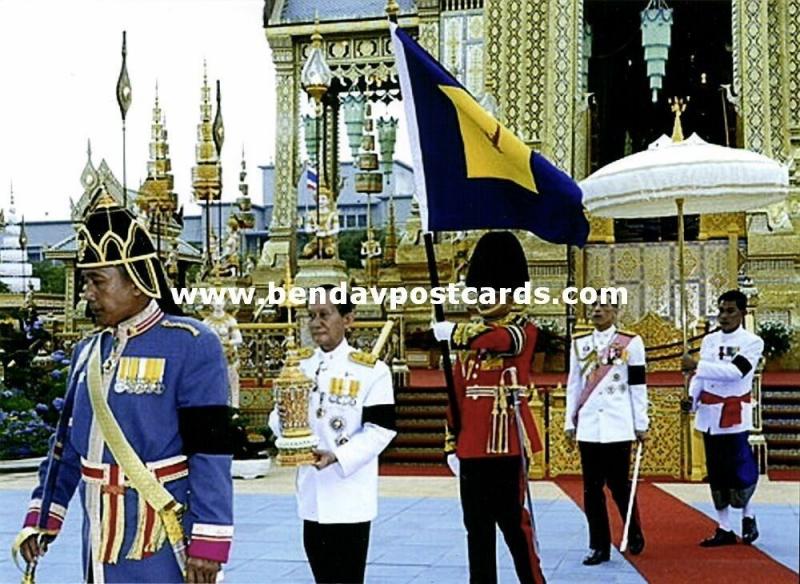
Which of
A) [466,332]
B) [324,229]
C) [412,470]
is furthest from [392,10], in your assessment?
[324,229]

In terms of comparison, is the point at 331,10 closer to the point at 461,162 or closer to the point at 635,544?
the point at 635,544

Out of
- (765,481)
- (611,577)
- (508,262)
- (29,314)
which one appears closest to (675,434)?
(765,481)

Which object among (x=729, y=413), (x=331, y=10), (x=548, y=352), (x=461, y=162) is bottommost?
(x=548, y=352)

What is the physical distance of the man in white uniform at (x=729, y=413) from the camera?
7.98 metres

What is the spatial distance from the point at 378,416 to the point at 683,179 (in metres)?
3.98

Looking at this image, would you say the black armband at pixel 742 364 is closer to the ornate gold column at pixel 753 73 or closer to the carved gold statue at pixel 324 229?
the carved gold statue at pixel 324 229

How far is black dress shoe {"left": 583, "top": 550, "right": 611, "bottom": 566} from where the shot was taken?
743 centimetres

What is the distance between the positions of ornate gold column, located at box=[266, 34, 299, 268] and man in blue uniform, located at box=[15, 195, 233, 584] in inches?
711

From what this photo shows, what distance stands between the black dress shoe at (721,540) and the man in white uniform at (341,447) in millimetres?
3747

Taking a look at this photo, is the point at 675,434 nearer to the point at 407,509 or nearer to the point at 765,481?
the point at 765,481

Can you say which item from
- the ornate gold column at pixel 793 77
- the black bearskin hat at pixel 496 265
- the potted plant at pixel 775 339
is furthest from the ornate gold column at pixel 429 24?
the black bearskin hat at pixel 496 265

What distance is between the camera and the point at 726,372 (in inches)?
312

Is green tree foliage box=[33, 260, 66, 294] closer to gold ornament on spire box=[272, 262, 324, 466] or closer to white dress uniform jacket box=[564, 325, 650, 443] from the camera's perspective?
white dress uniform jacket box=[564, 325, 650, 443]

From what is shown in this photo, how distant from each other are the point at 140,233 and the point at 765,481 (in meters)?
8.33
